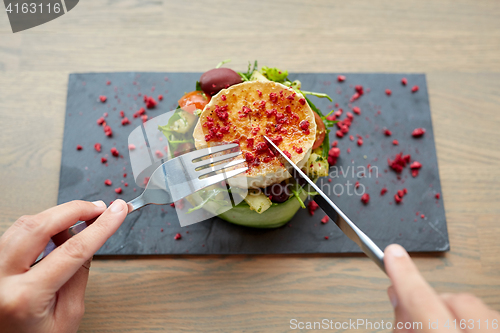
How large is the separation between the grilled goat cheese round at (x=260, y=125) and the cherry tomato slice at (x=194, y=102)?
6.6 inches

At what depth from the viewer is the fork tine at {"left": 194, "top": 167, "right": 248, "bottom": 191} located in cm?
187

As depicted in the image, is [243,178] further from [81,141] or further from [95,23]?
[95,23]

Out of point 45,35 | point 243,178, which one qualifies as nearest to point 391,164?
point 243,178

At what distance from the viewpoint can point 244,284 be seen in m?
2.28

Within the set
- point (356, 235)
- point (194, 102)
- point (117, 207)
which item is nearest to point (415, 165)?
point (356, 235)

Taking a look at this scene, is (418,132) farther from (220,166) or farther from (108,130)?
(108,130)

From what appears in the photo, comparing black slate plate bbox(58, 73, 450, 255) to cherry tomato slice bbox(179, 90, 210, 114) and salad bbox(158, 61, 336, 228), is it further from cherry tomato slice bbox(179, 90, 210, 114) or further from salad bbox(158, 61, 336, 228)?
cherry tomato slice bbox(179, 90, 210, 114)

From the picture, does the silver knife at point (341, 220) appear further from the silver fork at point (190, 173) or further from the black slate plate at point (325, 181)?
the black slate plate at point (325, 181)

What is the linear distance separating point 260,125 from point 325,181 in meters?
0.79

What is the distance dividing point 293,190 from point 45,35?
7.63 feet

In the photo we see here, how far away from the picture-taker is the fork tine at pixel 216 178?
6.13 feet

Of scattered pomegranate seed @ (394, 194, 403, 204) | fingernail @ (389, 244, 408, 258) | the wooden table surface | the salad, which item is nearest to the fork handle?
the salad

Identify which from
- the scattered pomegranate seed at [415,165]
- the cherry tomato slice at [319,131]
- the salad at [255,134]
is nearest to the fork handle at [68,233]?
the salad at [255,134]

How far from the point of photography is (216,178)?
74.4 inches
